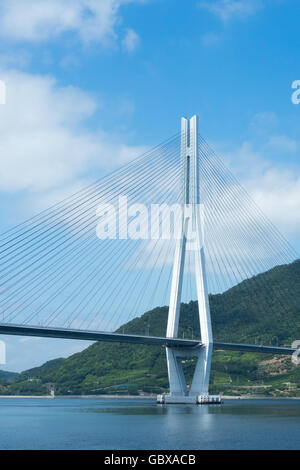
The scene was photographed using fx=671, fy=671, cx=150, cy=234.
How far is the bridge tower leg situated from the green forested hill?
38.2 meters

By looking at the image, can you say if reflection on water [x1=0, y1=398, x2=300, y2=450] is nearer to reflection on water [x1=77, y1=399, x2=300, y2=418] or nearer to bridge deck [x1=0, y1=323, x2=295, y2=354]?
bridge deck [x1=0, y1=323, x2=295, y2=354]

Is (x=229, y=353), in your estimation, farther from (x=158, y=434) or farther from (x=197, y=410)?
(x=158, y=434)

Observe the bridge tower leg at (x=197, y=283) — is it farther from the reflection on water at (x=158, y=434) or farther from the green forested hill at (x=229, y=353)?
the green forested hill at (x=229, y=353)

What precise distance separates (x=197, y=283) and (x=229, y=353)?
66517 millimetres

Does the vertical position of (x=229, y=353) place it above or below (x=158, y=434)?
above

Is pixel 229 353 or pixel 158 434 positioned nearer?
pixel 158 434

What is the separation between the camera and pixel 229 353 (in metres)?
109

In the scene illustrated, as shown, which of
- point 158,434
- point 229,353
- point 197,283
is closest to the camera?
point 158,434

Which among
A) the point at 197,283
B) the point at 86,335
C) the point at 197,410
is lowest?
the point at 197,410

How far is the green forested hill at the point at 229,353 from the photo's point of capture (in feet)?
304

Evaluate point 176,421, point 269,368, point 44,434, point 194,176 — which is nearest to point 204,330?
point 194,176

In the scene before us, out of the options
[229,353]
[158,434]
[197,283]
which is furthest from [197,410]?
[229,353]

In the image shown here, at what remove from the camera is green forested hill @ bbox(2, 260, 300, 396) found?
92.6 meters
